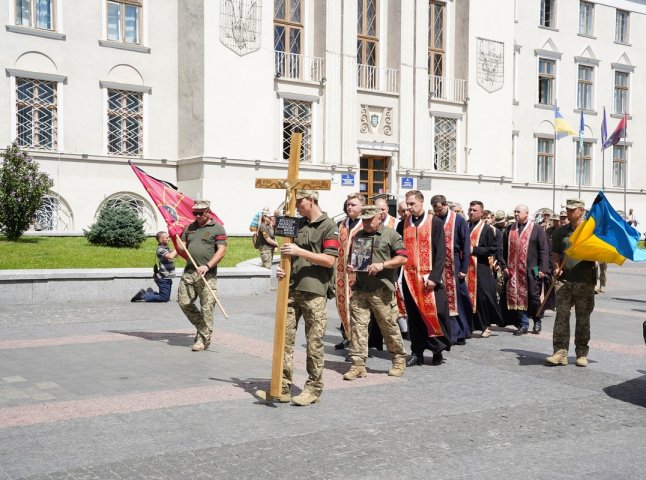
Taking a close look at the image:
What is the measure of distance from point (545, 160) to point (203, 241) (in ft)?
103

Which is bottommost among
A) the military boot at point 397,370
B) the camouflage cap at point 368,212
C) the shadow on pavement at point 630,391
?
the shadow on pavement at point 630,391

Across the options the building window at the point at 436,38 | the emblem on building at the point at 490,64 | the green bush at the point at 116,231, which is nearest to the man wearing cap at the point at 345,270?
the green bush at the point at 116,231

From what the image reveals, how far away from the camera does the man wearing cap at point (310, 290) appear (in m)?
7.29

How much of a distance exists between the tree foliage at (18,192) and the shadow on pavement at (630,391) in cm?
1599

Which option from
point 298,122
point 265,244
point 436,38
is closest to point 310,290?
point 265,244

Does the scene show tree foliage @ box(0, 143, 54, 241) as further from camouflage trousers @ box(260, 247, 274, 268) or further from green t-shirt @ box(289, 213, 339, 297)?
green t-shirt @ box(289, 213, 339, 297)

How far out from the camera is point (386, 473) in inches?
210

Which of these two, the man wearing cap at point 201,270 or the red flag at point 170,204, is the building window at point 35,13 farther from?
the man wearing cap at point 201,270

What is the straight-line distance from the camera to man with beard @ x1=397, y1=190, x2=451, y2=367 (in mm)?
9414

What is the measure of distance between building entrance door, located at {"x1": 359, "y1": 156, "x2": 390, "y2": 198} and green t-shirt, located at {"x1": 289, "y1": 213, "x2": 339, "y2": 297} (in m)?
23.6

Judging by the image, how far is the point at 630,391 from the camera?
320 inches

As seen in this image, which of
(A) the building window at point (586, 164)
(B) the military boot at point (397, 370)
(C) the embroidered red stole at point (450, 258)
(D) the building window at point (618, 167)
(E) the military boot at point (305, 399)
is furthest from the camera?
(D) the building window at point (618, 167)

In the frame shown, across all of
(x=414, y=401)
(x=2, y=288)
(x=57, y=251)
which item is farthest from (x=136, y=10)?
(x=414, y=401)

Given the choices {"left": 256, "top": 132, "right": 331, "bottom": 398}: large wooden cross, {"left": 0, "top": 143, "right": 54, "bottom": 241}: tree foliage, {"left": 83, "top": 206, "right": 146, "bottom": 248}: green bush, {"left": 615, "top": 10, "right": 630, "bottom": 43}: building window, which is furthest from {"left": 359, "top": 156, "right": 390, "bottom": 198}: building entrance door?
{"left": 256, "top": 132, "right": 331, "bottom": 398}: large wooden cross
